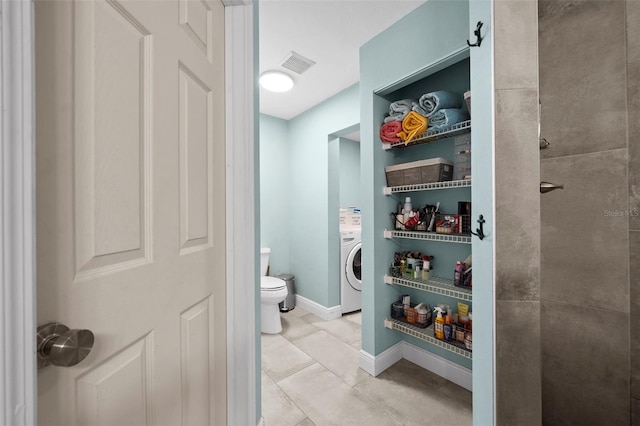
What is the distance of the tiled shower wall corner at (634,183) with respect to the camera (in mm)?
1112

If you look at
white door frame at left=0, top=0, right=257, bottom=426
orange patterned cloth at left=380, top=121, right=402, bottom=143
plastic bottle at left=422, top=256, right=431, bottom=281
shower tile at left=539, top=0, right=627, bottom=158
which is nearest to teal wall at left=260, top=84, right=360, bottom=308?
orange patterned cloth at left=380, top=121, right=402, bottom=143

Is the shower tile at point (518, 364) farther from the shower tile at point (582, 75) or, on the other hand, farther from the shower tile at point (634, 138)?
the shower tile at point (582, 75)

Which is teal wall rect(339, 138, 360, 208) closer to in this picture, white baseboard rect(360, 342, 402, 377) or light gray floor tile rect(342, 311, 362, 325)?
light gray floor tile rect(342, 311, 362, 325)

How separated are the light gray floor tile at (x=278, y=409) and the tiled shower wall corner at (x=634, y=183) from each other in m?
1.58

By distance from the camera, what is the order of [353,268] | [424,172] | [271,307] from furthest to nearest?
[353,268], [271,307], [424,172]

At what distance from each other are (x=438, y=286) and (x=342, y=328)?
136 centimetres

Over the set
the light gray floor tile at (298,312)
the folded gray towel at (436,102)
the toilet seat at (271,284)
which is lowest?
the light gray floor tile at (298,312)

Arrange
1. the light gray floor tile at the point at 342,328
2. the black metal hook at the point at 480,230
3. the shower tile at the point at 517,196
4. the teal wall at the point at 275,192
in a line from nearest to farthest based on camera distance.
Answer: the shower tile at the point at 517,196 → the black metal hook at the point at 480,230 → the light gray floor tile at the point at 342,328 → the teal wall at the point at 275,192

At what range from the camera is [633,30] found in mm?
1116

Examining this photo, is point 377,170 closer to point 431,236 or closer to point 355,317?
point 431,236

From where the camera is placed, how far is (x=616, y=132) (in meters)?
1.16
